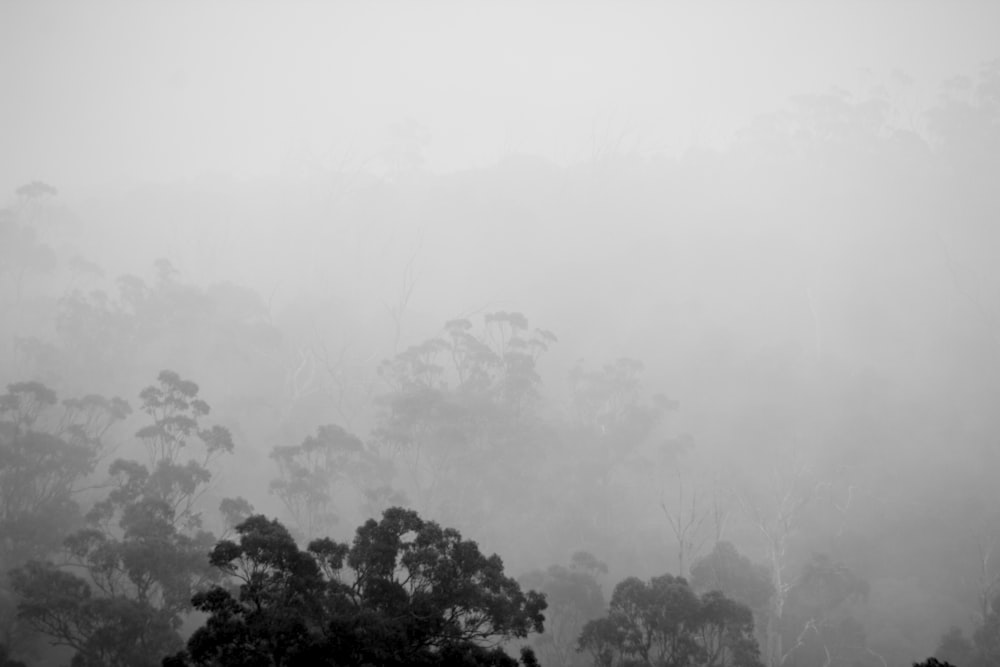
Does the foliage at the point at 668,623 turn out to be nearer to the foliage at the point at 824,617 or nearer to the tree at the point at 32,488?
the foliage at the point at 824,617

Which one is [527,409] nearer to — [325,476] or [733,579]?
[325,476]

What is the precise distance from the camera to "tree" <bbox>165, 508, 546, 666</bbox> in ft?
40.2

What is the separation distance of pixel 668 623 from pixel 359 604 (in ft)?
50.6

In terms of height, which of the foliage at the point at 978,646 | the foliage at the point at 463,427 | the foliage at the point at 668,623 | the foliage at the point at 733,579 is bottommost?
the foliage at the point at 978,646

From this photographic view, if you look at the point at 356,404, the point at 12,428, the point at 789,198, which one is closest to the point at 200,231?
A: the point at 356,404

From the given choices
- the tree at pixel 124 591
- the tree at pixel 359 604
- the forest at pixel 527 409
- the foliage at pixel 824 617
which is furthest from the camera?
the foliage at pixel 824 617

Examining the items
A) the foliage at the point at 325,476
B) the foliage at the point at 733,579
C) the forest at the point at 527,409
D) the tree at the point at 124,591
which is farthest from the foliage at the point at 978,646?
the tree at the point at 124,591

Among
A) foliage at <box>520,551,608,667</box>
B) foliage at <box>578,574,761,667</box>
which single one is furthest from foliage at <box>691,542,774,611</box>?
foliage at <box>578,574,761,667</box>

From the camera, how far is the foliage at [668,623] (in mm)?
24422

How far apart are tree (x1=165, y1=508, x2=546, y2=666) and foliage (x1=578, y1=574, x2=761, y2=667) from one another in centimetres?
981

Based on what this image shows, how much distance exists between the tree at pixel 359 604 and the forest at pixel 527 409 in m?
0.10

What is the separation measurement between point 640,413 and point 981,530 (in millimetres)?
26110

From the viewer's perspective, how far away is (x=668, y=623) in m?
24.6

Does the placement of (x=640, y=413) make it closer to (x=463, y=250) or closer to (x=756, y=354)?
(x=756, y=354)
